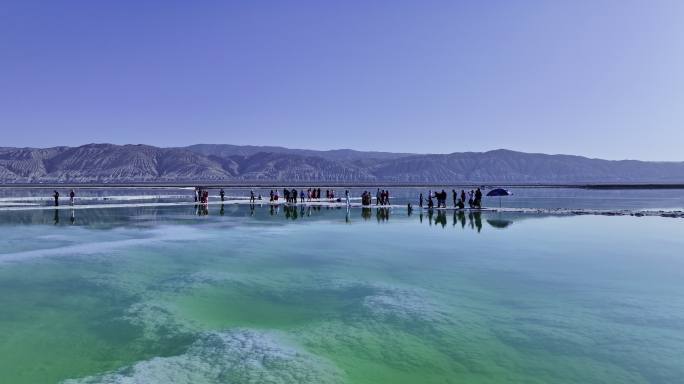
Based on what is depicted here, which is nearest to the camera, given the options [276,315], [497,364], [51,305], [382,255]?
[497,364]

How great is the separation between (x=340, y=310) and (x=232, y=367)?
4219mm

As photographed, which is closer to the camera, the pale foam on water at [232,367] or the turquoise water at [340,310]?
the pale foam on water at [232,367]

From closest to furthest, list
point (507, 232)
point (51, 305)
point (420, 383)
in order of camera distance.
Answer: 1. point (420, 383)
2. point (51, 305)
3. point (507, 232)

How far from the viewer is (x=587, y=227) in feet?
106

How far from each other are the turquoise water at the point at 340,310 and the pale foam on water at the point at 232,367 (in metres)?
0.04

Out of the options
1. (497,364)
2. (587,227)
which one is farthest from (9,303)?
(587,227)

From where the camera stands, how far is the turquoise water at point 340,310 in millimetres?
8852

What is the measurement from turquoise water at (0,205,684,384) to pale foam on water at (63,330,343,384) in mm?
36

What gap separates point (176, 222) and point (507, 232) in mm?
21180

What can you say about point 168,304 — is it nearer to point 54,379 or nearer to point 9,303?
point 9,303

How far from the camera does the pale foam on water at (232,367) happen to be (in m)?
8.30

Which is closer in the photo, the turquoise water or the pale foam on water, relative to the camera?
the pale foam on water

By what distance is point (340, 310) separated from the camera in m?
12.6

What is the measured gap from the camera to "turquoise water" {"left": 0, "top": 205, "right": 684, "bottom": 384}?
8852mm
